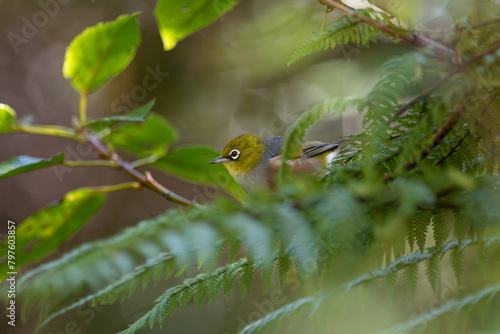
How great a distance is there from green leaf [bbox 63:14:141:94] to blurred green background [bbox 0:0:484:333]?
108 cm

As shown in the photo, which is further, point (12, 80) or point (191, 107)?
point (191, 107)

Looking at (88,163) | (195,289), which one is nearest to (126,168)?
(88,163)

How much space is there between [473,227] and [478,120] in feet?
0.48

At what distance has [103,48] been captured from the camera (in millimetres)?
1172

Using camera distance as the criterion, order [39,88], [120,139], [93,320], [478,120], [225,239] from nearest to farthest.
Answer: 1. [225,239]
2. [478,120]
3. [120,139]
4. [93,320]
5. [39,88]

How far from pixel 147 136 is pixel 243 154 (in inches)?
28.6

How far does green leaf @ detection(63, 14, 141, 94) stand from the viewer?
1158 mm

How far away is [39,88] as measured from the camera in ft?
9.40

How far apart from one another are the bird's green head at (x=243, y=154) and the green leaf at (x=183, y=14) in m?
0.89

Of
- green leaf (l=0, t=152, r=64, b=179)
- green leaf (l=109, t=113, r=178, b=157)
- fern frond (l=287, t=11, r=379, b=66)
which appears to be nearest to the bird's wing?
green leaf (l=109, t=113, r=178, b=157)

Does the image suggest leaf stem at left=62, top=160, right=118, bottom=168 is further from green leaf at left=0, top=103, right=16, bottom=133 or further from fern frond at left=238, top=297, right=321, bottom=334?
fern frond at left=238, top=297, right=321, bottom=334

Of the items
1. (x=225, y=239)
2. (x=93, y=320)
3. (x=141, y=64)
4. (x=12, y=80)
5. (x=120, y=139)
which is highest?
(x=12, y=80)

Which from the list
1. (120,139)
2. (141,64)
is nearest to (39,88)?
(141,64)

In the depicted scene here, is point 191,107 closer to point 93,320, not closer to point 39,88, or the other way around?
point 39,88
